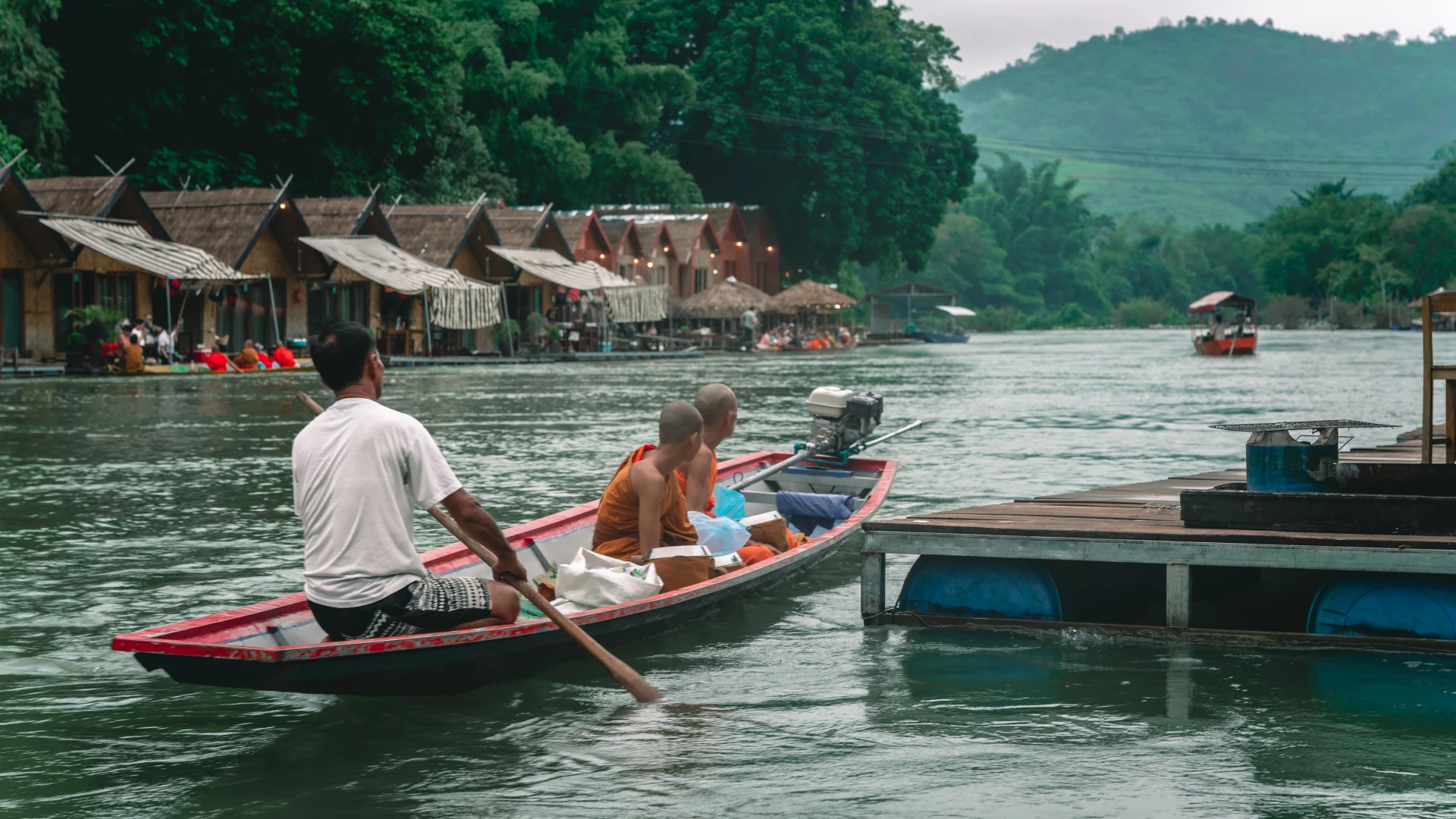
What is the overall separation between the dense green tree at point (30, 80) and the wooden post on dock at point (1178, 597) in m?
32.6

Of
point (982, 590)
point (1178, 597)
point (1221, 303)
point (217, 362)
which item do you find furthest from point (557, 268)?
point (1178, 597)

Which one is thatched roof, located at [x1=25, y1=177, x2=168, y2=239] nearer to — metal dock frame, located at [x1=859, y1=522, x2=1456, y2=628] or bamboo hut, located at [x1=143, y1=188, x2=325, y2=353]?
bamboo hut, located at [x1=143, y1=188, x2=325, y2=353]

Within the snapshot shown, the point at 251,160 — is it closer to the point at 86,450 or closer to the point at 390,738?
the point at 86,450

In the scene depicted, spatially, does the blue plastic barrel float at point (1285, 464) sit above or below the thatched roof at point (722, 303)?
below

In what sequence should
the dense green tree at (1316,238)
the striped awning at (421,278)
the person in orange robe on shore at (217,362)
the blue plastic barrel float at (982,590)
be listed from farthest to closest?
the dense green tree at (1316,238) → the striped awning at (421,278) → the person in orange robe on shore at (217,362) → the blue plastic barrel float at (982,590)

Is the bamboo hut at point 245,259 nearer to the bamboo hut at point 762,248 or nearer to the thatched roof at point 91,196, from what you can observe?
the thatched roof at point 91,196

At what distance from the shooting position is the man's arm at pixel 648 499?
7664mm

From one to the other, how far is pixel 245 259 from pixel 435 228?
8638 millimetres

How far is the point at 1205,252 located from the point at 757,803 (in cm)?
14452

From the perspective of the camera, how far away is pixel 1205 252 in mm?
142250

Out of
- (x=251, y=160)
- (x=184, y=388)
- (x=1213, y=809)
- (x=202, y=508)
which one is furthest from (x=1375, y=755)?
(x=251, y=160)

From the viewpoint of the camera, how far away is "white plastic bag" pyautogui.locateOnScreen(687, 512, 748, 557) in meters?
8.55

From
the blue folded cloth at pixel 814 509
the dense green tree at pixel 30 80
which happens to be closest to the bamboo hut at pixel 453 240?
the dense green tree at pixel 30 80

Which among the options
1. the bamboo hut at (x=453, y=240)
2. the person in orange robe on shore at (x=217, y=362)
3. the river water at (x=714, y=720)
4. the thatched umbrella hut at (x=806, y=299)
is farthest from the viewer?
the thatched umbrella hut at (x=806, y=299)
